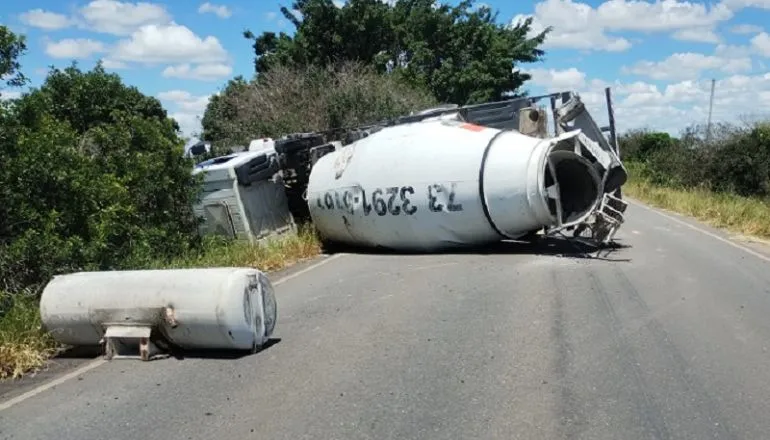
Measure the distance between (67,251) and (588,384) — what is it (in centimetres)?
558

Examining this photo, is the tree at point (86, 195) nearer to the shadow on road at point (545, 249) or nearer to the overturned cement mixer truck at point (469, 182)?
the overturned cement mixer truck at point (469, 182)

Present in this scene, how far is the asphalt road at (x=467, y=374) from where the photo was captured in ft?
16.5

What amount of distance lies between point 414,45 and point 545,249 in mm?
29142

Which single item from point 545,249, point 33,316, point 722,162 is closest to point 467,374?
point 33,316

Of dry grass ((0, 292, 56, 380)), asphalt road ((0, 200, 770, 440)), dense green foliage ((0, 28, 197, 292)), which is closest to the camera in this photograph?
asphalt road ((0, 200, 770, 440))

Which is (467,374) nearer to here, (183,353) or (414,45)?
(183,353)

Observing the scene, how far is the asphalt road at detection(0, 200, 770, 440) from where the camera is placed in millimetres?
5039

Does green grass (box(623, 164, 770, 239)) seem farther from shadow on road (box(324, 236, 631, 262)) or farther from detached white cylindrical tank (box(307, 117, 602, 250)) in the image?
detached white cylindrical tank (box(307, 117, 602, 250))

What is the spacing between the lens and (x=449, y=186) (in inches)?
489

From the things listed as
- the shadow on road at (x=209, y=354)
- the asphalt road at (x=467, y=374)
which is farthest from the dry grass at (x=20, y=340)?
the shadow on road at (x=209, y=354)

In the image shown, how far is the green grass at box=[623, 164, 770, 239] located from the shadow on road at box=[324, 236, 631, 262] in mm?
3867

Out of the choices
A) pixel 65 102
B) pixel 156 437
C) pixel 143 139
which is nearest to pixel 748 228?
pixel 143 139

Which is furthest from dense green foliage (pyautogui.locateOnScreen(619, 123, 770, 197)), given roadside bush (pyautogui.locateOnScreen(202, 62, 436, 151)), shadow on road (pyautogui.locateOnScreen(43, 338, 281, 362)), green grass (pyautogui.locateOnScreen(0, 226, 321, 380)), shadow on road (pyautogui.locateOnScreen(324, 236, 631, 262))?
shadow on road (pyautogui.locateOnScreen(43, 338, 281, 362))

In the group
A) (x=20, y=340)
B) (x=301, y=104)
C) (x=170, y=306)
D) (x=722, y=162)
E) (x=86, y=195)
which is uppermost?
→ (x=301, y=104)
